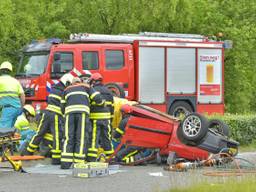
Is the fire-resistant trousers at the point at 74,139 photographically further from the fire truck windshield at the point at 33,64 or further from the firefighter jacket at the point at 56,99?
the fire truck windshield at the point at 33,64

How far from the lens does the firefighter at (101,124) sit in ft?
38.6

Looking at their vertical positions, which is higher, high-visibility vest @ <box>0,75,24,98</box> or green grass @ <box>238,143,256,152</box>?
high-visibility vest @ <box>0,75,24,98</box>

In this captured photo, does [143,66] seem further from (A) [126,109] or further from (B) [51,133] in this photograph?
(A) [126,109]

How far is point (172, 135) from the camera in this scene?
11.9m

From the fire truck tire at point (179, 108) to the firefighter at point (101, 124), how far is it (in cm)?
960

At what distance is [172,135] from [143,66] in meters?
9.94

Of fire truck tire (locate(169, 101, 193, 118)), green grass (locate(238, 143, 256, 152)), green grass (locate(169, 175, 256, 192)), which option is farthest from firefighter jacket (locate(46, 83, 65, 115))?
fire truck tire (locate(169, 101, 193, 118))

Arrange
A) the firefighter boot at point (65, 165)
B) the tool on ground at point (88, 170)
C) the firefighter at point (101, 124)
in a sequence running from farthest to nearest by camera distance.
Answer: the firefighter at point (101, 124)
the firefighter boot at point (65, 165)
the tool on ground at point (88, 170)

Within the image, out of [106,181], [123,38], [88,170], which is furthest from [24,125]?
[123,38]

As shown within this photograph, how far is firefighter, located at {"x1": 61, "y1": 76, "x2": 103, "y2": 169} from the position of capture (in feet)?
37.0

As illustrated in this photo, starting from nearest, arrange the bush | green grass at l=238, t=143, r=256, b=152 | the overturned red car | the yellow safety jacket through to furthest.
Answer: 1. the overturned red car
2. the yellow safety jacket
3. green grass at l=238, t=143, r=256, b=152
4. the bush

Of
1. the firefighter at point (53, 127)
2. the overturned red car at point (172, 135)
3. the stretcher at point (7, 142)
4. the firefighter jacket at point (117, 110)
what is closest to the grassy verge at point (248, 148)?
the overturned red car at point (172, 135)

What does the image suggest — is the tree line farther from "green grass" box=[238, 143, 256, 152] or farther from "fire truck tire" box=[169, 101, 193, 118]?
"green grass" box=[238, 143, 256, 152]

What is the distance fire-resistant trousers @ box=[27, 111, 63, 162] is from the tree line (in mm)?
14114
